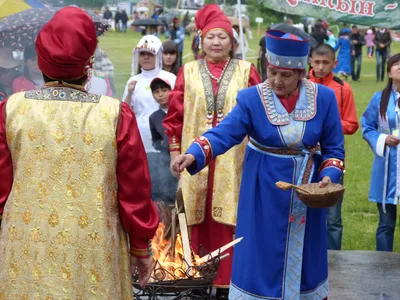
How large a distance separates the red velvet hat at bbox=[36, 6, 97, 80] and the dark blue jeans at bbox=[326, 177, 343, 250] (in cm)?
440

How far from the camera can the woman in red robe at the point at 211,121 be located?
6.62m

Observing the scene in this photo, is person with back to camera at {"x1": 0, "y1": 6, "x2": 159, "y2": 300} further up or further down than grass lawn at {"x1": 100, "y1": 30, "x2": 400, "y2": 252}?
further up

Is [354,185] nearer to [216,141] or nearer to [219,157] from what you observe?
[219,157]

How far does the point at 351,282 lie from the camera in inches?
264

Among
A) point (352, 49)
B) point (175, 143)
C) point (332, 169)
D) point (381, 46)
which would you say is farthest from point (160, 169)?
point (352, 49)

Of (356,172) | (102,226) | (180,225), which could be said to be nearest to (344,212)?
(356,172)

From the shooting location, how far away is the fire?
5.47 m

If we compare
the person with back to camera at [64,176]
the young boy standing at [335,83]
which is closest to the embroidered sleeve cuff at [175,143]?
the young boy standing at [335,83]

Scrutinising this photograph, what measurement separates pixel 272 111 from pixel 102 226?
1.54 metres

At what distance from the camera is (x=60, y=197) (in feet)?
12.6

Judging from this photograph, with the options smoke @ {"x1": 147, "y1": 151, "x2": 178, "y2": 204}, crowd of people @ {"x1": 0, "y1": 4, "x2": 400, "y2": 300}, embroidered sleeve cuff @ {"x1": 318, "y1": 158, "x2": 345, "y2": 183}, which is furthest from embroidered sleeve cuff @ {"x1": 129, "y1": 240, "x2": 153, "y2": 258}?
smoke @ {"x1": 147, "y1": 151, "x2": 178, "y2": 204}

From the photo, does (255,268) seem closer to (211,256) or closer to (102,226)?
(211,256)

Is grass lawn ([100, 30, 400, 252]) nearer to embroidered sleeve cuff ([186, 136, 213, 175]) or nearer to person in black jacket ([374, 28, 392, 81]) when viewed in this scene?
embroidered sleeve cuff ([186, 136, 213, 175])

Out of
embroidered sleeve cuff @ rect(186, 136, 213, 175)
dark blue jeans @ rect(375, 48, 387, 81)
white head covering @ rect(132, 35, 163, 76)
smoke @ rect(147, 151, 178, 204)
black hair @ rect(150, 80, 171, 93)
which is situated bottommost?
dark blue jeans @ rect(375, 48, 387, 81)
